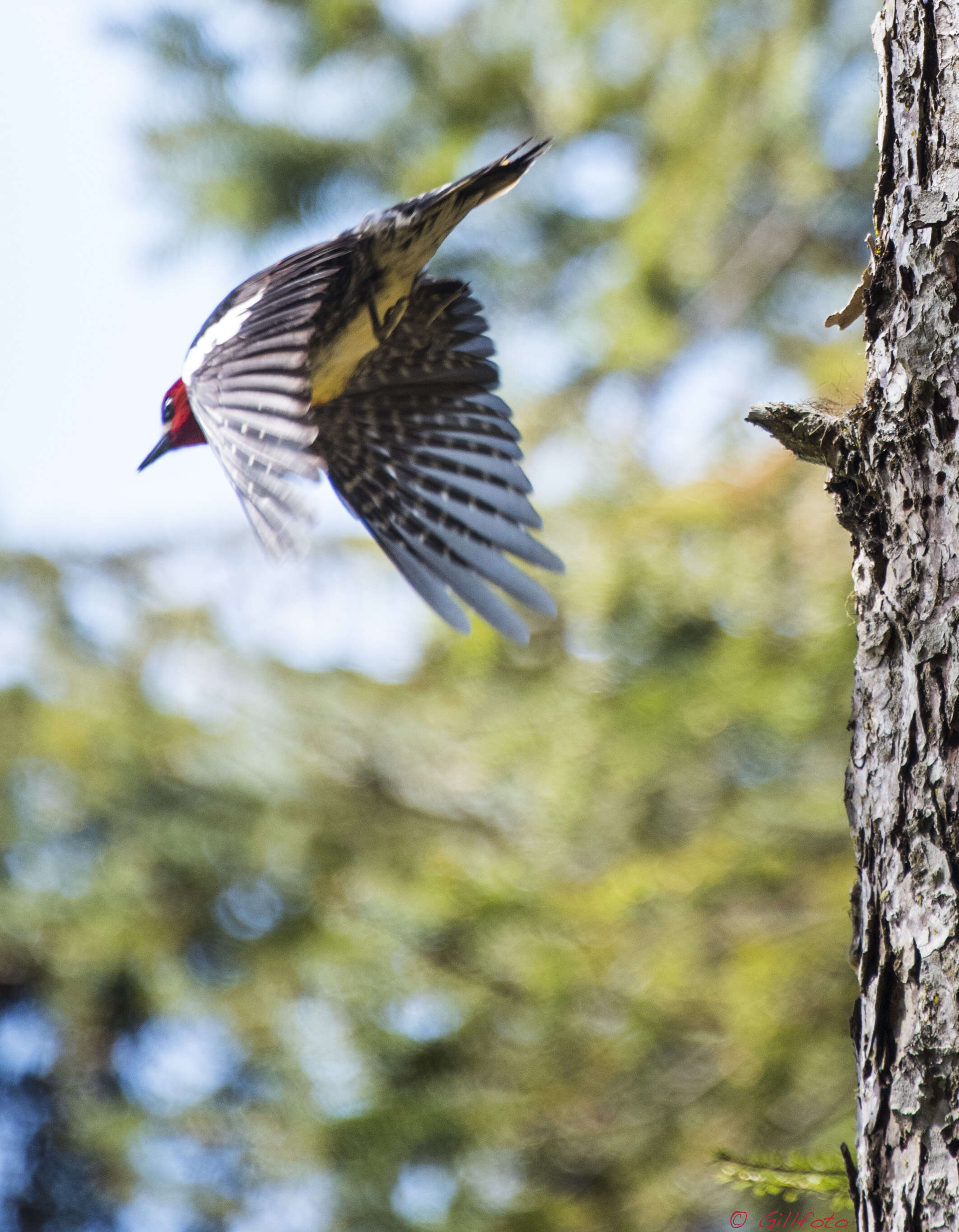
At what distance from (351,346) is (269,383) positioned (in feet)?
1.88

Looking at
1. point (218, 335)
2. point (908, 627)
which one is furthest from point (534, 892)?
point (908, 627)

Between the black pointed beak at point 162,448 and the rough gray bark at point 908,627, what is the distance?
1.55 m

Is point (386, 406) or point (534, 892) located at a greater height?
point (386, 406)

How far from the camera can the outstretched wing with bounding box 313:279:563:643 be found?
252 centimetres

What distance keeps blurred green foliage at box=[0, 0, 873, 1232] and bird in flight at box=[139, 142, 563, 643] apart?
747mm

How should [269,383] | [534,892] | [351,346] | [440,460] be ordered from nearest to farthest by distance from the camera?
1. [269,383]
2. [351,346]
3. [440,460]
4. [534,892]

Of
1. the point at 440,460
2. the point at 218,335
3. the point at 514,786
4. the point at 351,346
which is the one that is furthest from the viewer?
the point at 514,786

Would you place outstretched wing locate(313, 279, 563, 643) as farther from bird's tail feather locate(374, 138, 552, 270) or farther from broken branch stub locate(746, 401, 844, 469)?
broken branch stub locate(746, 401, 844, 469)

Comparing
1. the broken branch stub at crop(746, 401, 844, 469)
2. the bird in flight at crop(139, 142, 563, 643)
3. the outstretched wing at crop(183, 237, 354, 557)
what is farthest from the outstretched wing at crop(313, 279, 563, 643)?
the broken branch stub at crop(746, 401, 844, 469)

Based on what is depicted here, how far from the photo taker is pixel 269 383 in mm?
1895

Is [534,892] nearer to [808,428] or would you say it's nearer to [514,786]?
[514,786]

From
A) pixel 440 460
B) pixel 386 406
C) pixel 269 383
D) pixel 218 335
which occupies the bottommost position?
pixel 269 383

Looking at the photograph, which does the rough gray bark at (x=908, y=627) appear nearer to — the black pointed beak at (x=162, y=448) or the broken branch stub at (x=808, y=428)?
the broken branch stub at (x=808, y=428)

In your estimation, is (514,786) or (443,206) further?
(514,786)
